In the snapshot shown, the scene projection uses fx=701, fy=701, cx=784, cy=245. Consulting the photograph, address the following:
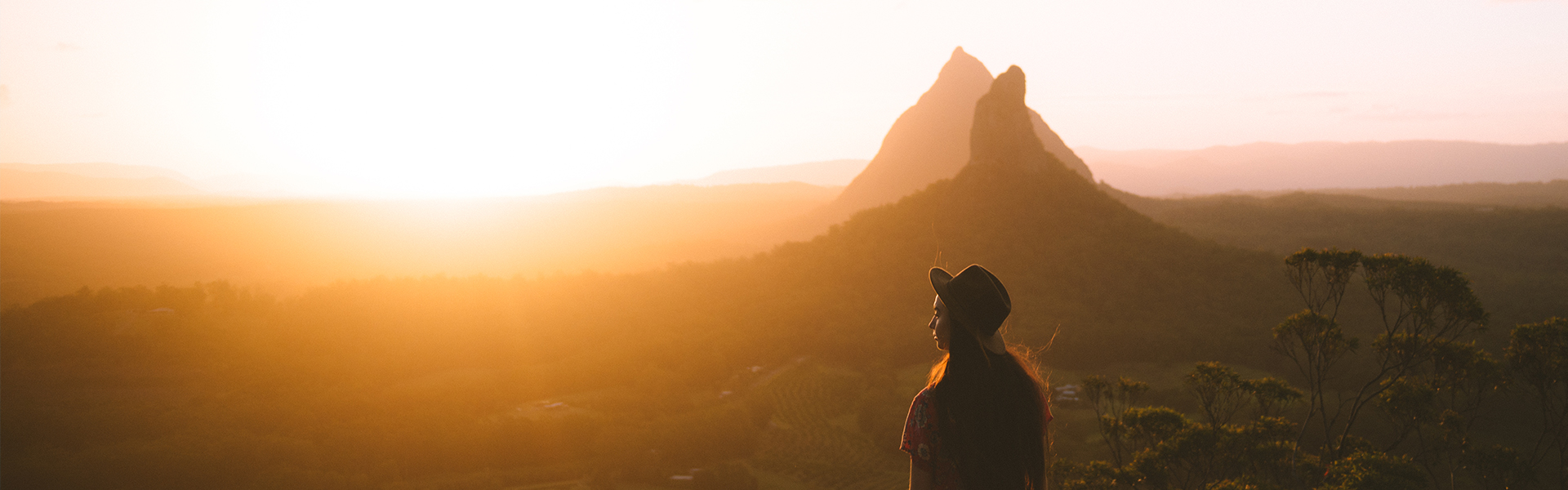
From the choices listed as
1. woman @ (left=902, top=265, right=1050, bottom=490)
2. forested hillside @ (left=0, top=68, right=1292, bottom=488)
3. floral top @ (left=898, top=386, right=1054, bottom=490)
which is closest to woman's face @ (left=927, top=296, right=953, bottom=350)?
woman @ (left=902, top=265, right=1050, bottom=490)

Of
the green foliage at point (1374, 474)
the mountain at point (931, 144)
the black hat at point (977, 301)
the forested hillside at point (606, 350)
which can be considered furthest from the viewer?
the mountain at point (931, 144)

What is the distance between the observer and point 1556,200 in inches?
4508

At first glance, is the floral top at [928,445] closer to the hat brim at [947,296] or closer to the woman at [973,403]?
the woman at [973,403]

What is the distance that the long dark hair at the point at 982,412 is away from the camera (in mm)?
3273

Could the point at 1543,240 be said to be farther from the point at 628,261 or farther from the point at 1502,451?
the point at 628,261

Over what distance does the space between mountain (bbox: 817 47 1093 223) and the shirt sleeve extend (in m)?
96.9

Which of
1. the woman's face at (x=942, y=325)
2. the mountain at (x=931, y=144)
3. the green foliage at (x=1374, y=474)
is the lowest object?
the green foliage at (x=1374, y=474)

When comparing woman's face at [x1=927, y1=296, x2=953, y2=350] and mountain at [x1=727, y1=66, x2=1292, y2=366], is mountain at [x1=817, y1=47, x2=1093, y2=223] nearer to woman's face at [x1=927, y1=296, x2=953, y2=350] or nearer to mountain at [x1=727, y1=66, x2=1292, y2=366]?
mountain at [x1=727, y1=66, x2=1292, y2=366]

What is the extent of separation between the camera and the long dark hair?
129 inches

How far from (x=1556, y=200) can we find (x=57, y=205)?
25155cm

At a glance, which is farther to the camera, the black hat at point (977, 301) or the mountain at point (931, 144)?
the mountain at point (931, 144)

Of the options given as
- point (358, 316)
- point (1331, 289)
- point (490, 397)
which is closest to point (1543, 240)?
point (1331, 289)

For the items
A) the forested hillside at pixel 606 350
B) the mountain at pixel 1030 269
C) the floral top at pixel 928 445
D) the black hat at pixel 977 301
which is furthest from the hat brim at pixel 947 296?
the mountain at pixel 1030 269

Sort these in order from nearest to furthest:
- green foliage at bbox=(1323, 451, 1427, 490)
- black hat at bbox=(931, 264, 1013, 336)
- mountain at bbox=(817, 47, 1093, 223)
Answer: black hat at bbox=(931, 264, 1013, 336) < green foliage at bbox=(1323, 451, 1427, 490) < mountain at bbox=(817, 47, 1093, 223)
